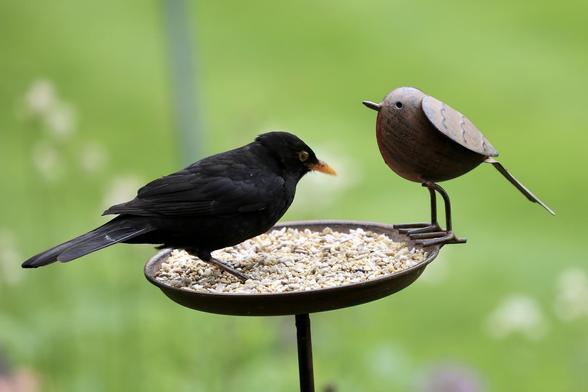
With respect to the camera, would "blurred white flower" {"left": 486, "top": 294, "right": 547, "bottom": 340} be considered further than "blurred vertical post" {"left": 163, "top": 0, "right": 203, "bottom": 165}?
No

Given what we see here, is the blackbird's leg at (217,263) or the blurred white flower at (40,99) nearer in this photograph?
the blackbird's leg at (217,263)

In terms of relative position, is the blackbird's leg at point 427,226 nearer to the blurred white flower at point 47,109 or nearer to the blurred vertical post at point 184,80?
the blurred white flower at point 47,109

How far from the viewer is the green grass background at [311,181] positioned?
15.1 feet

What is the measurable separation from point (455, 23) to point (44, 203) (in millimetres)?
4019

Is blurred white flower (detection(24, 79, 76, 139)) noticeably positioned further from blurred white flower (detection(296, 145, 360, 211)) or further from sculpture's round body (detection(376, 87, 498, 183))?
sculpture's round body (detection(376, 87, 498, 183))

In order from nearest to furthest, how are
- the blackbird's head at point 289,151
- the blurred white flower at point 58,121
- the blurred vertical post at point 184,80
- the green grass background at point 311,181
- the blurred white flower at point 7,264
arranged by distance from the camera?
the blackbird's head at point 289,151 → the blurred white flower at point 58,121 → the blurred white flower at point 7,264 → the green grass background at point 311,181 → the blurred vertical post at point 184,80

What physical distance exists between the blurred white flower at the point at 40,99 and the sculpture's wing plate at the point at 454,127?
1.94m

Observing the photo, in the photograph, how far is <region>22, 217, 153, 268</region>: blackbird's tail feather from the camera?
91.5 inches

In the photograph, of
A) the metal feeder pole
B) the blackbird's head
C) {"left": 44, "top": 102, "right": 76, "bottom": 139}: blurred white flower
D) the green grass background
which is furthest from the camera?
the green grass background

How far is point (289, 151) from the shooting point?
272 cm

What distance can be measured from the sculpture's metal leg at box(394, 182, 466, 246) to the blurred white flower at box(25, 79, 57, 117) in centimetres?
180

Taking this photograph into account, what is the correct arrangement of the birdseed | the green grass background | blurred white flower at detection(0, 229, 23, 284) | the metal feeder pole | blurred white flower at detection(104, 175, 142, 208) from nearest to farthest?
1. the birdseed
2. the metal feeder pole
3. blurred white flower at detection(104, 175, 142, 208)
4. blurred white flower at detection(0, 229, 23, 284)
5. the green grass background

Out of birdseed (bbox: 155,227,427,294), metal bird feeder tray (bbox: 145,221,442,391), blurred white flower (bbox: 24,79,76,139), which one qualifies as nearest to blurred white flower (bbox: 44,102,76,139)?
blurred white flower (bbox: 24,79,76,139)

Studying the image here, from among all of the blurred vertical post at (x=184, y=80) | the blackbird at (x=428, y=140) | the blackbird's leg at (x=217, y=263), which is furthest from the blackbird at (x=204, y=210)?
the blurred vertical post at (x=184, y=80)
